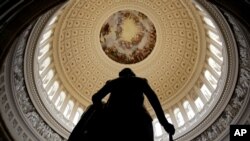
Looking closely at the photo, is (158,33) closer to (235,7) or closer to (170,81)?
(170,81)

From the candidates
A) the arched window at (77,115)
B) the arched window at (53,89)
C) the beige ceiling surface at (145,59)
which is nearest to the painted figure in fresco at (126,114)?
the arched window at (53,89)

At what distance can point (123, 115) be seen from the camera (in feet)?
18.9

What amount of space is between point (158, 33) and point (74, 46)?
620 cm

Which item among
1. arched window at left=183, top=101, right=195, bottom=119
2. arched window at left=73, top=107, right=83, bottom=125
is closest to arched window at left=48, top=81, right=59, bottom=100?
arched window at left=73, top=107, right=83, bottom=125

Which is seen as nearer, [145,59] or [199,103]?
[199,103]

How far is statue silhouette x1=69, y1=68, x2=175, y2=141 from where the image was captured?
554 cm

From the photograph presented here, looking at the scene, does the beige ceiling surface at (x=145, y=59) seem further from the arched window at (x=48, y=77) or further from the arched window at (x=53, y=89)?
the arched window at (x=48, y=77)

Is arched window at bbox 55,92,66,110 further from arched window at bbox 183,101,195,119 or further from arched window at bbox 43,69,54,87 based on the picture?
arched window at bbox 183,101,195,119

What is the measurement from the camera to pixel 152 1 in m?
24.9

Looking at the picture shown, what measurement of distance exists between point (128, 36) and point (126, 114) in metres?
22.5

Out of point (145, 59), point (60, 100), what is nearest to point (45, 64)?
point (60, 100)

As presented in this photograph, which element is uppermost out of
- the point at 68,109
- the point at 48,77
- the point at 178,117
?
the point at 48,77

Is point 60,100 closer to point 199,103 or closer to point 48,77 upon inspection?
point 48,77

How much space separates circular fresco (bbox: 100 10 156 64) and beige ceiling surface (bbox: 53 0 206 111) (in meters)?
0.50
